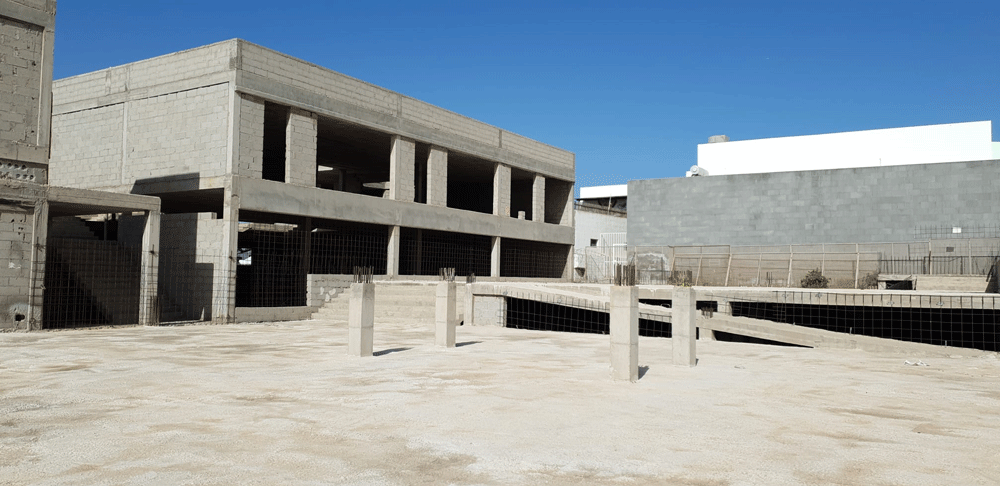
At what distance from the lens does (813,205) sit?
38.9 metres

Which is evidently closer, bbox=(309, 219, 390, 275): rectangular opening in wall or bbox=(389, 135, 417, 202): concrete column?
bbox=(389, 135, 417, 202): concrete column

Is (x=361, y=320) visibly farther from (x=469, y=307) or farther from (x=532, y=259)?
(x=532, y=259)

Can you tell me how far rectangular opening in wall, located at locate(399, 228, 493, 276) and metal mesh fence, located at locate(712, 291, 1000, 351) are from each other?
16103mm

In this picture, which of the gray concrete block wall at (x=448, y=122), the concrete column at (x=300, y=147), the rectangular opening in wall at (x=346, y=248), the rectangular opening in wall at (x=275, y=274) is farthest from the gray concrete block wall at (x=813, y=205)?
the concrete column at (x=300, y=147)

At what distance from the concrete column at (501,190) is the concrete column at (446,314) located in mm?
23366

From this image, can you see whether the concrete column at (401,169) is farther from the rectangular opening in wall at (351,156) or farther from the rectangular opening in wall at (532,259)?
the rectangular opening in wall at (532,259)

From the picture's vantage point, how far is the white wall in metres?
49.8

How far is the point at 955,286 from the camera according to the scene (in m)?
29.9

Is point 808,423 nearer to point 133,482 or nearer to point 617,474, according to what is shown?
point 617,474

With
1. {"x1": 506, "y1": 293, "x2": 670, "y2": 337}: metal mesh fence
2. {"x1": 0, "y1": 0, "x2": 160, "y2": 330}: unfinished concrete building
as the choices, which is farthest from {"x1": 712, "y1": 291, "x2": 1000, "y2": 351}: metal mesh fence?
{"x1": 0, "y1": 0, "x2": 160, "y2": 330}: unfinished concrete building

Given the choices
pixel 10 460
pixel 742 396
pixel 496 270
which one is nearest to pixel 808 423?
pixel 742 396

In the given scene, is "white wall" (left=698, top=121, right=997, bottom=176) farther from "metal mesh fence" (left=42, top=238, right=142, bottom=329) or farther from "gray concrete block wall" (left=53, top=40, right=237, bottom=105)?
"metal mesh fence" (left=42, top=238, right=142, bottom=329)

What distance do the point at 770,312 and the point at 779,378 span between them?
15676 mm

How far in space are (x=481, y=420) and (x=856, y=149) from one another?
170 ft
